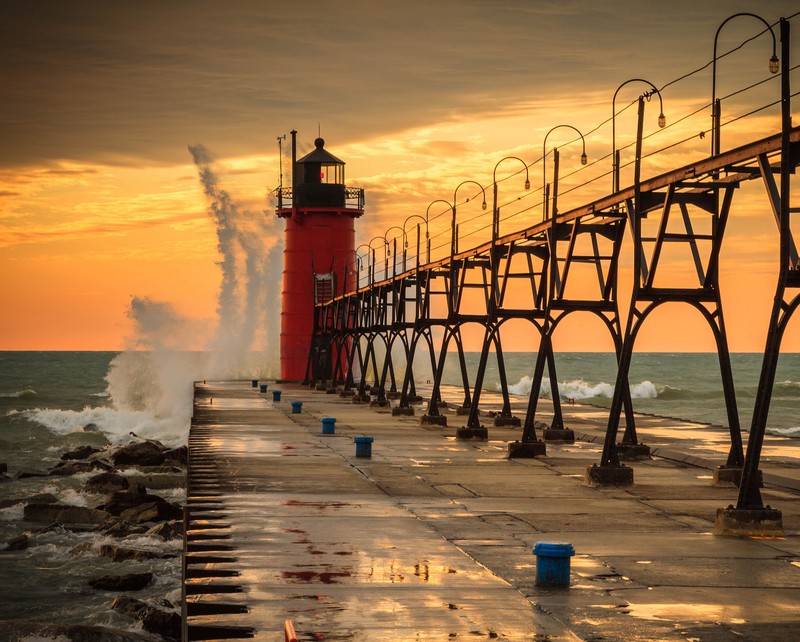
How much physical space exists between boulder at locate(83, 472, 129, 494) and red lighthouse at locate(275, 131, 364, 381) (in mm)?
26826

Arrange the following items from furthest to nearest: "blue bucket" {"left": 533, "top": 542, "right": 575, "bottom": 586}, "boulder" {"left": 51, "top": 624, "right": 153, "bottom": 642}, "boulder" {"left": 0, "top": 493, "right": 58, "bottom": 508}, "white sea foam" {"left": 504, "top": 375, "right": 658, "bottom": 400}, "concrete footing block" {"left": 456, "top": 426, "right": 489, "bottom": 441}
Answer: "white sea foam" {"left": 504, "top": 375, "right": 658, "bottom": 400} < "boulder" {"left": 0, "top": 493, "right": 58, "bottom": 508} < "concrete footing block" {"left": 456, "top": 426, "right": 489, "bottom": 441} < "boulder" {"left": 51, "top": 624, "right": 153, "bottom": 642} < "blue bucket" {"left": 533, "top": 542, "right": 575, "bottom": 586}

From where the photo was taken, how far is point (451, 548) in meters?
12.3

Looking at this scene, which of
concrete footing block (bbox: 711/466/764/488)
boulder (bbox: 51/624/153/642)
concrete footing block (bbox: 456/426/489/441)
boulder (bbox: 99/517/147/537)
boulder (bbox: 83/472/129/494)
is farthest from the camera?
boulder (bbox: 83/472/129/494)

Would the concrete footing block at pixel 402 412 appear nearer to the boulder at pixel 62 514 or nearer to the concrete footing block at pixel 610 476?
the boulder at pixel 62 514

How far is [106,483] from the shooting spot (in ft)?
104

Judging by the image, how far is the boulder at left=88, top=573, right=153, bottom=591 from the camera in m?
18.3

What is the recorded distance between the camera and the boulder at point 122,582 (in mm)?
18344

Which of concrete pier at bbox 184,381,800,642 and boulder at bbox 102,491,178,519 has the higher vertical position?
concrete pier at bbox 184,381,800,642

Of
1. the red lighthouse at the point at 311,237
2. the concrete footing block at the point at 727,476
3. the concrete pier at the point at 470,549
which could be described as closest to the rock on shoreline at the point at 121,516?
the concrete pier at the point at 470,549

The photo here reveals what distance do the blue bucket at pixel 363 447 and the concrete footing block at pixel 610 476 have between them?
219 inches

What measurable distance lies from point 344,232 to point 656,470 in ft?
132

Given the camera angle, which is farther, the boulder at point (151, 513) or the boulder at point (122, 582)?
the boulder at point (151, 513)

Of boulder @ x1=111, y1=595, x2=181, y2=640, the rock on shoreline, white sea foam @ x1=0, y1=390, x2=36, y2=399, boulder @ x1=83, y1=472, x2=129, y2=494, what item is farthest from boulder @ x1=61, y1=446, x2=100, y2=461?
white sea foam @ x1=0, y1=390, x2=36, y2=399

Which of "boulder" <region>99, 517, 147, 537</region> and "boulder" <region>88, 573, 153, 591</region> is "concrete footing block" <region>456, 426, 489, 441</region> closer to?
"boulder" <region>99, 517, 147, 537</region>
